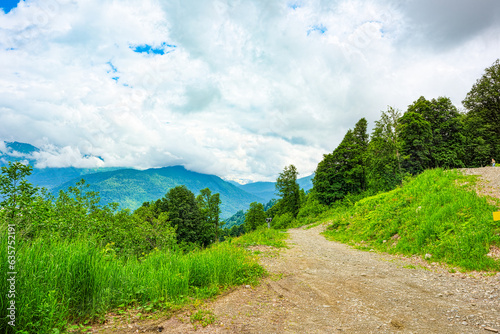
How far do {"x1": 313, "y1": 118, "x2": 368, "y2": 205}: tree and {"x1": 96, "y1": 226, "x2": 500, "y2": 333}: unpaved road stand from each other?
28821 millimetres

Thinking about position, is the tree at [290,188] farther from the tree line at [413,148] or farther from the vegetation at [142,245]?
the vegetation at [142,245]

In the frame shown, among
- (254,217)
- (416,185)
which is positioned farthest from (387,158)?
(254,217)

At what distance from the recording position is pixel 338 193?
1403 inches

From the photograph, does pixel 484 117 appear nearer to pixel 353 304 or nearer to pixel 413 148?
pixel 413 148

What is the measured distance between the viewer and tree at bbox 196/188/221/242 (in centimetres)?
6150

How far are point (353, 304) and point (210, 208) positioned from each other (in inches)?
2393

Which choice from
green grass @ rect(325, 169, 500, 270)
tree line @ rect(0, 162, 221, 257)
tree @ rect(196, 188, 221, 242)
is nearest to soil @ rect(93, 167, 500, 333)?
green grass @ rect(325, 169, 500, 270)

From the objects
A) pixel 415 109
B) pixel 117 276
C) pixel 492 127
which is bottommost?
pixel 117 276

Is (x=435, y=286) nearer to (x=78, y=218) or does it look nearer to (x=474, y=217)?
(x=474, y=217)

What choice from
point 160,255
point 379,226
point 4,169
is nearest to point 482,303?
point 160,255

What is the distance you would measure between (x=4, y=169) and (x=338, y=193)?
36.0 m

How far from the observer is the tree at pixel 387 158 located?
1158 inches

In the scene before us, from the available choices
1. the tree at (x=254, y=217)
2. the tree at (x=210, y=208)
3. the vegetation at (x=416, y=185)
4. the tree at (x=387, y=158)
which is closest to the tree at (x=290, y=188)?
the vegetation at (x=416, y=185)

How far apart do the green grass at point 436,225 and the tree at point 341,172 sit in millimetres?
17192
